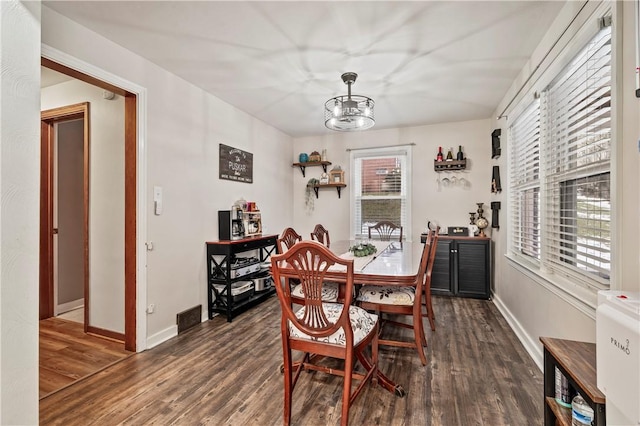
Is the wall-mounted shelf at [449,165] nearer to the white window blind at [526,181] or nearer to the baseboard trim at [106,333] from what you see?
the white window blind at [526,181]

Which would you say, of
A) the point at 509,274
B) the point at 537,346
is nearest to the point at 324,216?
the point at 509,274

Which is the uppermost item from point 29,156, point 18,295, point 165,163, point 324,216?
point 165,163

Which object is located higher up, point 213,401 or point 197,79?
point 197,79

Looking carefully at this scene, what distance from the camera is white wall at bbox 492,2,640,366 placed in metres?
1.33

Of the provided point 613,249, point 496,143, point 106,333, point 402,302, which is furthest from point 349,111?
point 106,333

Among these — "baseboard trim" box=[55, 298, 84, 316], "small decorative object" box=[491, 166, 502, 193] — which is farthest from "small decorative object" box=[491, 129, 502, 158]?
"baseboard trim" box=[55, 298, 84, 316]

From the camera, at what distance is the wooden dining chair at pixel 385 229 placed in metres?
4.70

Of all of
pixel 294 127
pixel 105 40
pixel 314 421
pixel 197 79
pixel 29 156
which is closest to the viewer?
pixel 29 156

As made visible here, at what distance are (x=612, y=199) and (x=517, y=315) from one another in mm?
1968

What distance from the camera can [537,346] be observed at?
245 centimetres

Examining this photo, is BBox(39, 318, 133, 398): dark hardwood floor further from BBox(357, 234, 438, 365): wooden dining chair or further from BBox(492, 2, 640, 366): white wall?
BBox(492, 2, 640, 366): white wall

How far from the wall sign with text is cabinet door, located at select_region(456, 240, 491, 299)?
121 inches

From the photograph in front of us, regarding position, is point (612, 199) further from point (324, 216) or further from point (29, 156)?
point (324, 216)

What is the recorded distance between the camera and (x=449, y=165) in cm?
461
